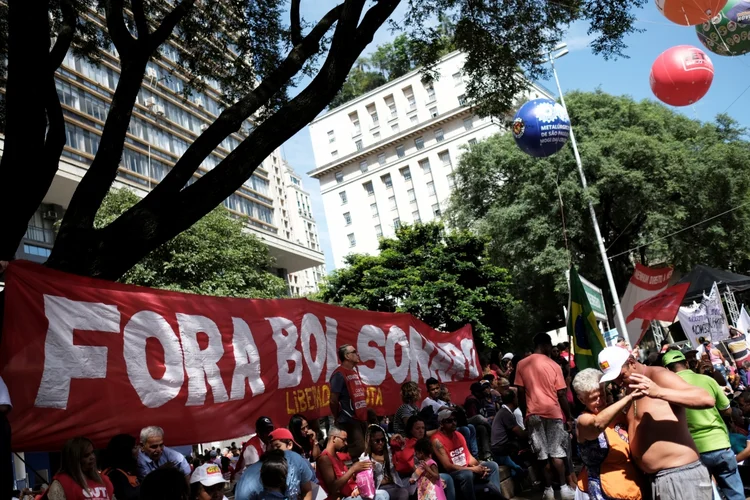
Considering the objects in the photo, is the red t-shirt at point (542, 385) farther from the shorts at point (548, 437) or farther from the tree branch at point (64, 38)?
the tree branch at point (64, 38)

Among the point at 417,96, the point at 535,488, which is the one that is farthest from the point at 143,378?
the point at 417,96

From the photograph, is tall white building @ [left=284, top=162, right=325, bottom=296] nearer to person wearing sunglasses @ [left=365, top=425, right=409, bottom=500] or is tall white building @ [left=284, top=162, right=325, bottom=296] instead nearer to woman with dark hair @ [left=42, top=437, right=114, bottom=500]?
person wearing sunglasses @ [left=365, top=425, right=409, bottom=500]

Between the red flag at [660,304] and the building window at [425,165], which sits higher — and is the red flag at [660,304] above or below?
below

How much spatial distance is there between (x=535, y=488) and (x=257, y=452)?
4598 millimetres

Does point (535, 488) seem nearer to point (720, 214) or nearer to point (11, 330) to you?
point (11, 330)

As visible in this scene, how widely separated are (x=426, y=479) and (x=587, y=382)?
3.28 meters

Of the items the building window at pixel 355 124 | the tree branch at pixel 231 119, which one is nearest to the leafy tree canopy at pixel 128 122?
the tree branch at pixel 231 119

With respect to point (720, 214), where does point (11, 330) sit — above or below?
below

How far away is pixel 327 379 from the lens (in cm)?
882

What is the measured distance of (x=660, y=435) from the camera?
441 centimetres

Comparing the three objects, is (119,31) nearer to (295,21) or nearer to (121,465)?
(295,21)

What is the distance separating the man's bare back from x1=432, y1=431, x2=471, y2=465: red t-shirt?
13.1ft

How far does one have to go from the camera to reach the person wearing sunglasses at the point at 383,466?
24.5ft

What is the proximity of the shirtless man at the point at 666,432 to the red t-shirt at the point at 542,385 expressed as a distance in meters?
3.74
